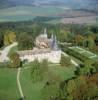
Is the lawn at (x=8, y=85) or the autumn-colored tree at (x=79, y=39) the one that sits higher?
the autumn-colored tree at (x=79, y=39)

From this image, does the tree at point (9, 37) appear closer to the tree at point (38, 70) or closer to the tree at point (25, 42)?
the tree at point (25, 42)

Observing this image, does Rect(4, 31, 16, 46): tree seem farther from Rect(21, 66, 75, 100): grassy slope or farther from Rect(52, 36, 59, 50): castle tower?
Rect(21, 66, 75, 100): grassy slope

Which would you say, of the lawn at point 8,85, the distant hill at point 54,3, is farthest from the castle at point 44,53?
the distant hill at point 54,3

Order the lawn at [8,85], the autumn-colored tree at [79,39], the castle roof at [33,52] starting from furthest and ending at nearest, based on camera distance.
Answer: the autumn-colored tree at [79,39] → the castle roof at [33,52] → the lawn at [8,85]

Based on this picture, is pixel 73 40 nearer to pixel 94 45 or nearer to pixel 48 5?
pixel 94 45

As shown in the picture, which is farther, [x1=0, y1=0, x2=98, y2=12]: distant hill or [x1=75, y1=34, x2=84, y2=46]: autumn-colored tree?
[x1=75, y1=34, x2=84, y2=46]: autumn-colored tree

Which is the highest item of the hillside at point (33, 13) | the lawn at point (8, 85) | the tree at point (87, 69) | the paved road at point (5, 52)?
the hillside at point (33, 13)

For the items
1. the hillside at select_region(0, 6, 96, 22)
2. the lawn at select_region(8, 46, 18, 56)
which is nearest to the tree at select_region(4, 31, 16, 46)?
the lawn at select_region(8, 46, 18, 56)

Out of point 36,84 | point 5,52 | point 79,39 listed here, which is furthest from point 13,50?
point 36,84

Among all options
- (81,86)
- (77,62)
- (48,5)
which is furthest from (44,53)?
(81,86)
